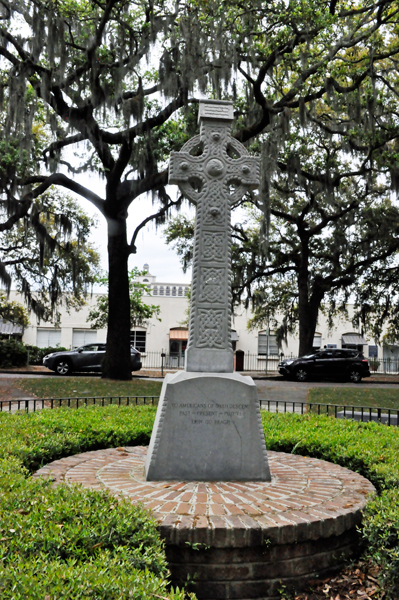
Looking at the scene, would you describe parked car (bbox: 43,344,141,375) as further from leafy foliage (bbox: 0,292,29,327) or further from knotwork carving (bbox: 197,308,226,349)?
knotwork carving (bbox: 197,308,226,349)

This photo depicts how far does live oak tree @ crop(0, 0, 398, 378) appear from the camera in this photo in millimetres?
12406

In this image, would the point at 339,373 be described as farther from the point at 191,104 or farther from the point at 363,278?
the point at 191,104

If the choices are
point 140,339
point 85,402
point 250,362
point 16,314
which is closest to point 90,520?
point 85,402

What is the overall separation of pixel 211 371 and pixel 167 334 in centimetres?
3131

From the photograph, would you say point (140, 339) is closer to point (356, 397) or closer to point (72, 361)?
point (72, 361)

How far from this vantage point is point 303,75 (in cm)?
1333

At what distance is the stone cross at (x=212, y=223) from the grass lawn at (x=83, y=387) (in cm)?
809

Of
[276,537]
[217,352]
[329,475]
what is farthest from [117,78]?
[276,537]

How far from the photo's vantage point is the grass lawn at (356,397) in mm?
13336

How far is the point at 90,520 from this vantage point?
2.91 meters

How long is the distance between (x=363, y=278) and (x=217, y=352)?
71.2 feet

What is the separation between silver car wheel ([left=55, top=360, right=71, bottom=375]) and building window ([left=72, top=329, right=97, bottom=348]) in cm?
1391

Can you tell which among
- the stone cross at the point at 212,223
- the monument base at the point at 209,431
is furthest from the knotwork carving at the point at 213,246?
the monument base at the point at 209,431

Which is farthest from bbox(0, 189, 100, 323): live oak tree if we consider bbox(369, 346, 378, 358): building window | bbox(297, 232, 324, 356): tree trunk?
bbox(369, 346, 378, 358): building window
